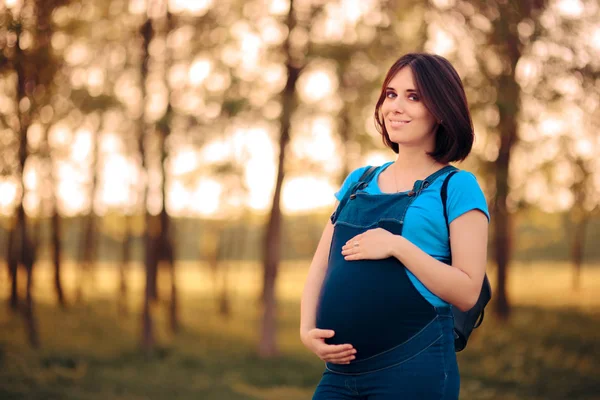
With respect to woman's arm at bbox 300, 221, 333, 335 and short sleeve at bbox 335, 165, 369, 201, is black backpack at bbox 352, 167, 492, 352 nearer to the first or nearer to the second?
short sleeve at bbox 335, 165, 369, 201

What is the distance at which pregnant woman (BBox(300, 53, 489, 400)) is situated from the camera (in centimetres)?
202

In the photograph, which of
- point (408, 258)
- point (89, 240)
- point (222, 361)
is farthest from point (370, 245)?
point (89, 240)

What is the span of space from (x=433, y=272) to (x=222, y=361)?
1346 centimetres

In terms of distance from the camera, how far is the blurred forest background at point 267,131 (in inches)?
418

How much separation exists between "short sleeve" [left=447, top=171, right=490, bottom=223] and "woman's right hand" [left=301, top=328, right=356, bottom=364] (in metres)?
0.50

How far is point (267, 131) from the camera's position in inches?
538

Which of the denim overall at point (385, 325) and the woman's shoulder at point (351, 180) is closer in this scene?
the denim overall at point (385, 325)

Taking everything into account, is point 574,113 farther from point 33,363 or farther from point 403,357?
point 403,357

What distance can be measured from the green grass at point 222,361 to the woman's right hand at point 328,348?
25.6 feet

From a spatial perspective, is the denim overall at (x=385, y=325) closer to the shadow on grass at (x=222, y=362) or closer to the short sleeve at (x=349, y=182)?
the short sleeve at (x=349, y=182)

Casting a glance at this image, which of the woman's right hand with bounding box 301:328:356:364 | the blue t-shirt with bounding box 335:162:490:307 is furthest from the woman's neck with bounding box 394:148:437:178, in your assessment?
the woman's right hand with bounding box 301:328:356:364

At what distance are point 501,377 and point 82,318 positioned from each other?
11760mm

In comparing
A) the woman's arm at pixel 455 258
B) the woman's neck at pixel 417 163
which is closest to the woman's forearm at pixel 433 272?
the woman's arm at pixel 455 258

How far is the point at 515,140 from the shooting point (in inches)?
615
